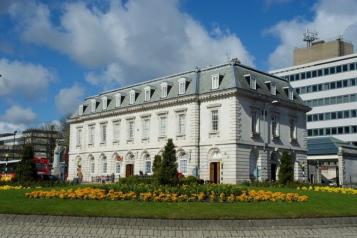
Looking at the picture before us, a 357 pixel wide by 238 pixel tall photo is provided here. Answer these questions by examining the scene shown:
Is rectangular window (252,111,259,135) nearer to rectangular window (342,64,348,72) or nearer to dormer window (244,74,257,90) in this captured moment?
dormer window (244,74,257,90)

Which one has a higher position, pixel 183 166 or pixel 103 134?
pixel 103 134

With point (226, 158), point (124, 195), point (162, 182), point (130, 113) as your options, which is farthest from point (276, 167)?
point (124, 195)

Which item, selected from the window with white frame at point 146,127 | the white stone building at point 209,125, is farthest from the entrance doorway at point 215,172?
the window with white frame at point 146,127

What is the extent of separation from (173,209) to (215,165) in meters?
33.9

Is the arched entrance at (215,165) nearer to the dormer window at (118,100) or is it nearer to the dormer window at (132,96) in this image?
the dormer window at (132,96)

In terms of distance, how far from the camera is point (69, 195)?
2122cm

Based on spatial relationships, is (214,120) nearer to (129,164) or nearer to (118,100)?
(129,164)

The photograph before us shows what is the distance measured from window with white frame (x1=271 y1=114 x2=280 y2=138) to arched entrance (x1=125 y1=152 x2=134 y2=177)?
61.1 ft

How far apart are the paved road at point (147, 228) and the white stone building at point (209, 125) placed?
32308 millimetres

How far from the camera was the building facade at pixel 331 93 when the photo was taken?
8750 cm

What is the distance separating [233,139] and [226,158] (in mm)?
2169

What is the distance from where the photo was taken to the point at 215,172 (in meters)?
51.4

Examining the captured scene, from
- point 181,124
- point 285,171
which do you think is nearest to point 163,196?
point 285,171

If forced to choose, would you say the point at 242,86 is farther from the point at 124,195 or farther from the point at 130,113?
the point at 124,195
